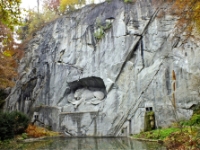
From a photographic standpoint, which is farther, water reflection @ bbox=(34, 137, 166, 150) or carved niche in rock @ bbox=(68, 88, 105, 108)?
carved niche in rock @ bbox=(68, 88, 105, 108)

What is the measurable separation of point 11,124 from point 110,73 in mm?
8425

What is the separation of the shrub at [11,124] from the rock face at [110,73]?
3.79 metres

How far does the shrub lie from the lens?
13750 millimetres

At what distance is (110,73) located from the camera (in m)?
18.6

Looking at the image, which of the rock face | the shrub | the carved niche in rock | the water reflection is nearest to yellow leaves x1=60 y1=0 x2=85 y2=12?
the rock face

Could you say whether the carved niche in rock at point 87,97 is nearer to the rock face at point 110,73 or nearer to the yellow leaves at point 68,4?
the rock face at point 110,73

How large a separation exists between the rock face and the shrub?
149 inches

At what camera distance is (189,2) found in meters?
7.26

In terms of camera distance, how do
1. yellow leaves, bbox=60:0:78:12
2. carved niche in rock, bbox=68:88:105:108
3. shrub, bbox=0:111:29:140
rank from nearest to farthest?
1. shrub, bbox=0:111:29:140
2. carved niche in rock, bbox=68:88:105:108
3. yellow leaves, bbox=60:0:78:12

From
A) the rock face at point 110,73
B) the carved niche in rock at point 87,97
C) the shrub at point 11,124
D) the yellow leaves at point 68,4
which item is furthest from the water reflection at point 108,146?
the yellow leaves at point 68,4

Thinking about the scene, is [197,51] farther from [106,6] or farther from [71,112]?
[71,112]

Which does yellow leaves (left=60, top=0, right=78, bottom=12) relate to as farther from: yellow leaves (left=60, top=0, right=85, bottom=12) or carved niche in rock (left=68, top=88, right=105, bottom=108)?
carved niche in rock (left=68, top=88, right=105, bottom=108)

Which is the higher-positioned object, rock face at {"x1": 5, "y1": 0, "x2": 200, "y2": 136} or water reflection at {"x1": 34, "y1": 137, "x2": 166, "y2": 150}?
rock face at {"x1": 5, "y1": 0, "x2": 200, "y2": 136}

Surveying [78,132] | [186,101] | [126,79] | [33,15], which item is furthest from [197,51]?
[33,15]
